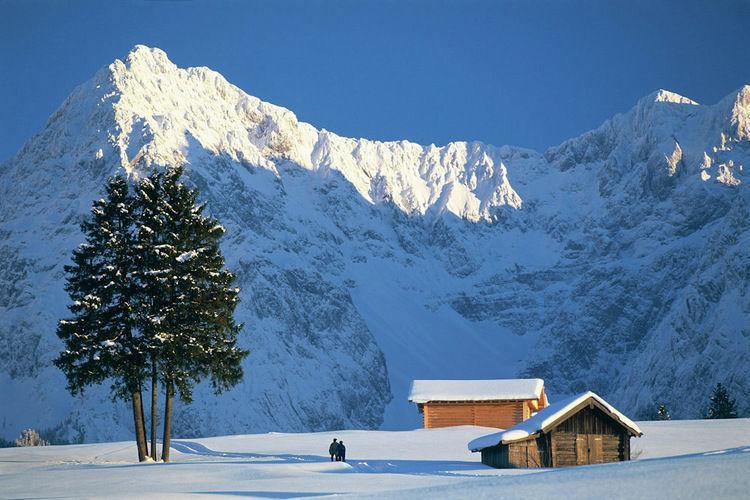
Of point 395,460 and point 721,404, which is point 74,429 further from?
point 395,460

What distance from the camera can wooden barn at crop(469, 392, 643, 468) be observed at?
41875 mm

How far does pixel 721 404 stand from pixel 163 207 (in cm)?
6184

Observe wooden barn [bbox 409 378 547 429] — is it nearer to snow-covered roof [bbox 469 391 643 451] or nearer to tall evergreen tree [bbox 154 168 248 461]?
snow-covered roof [bbox 469 391 643 451]

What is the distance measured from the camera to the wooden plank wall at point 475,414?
67938 millimetres

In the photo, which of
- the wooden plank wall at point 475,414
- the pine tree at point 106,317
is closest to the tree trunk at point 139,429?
the pine tree at point 106,317

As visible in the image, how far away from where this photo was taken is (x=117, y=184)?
43.5 m

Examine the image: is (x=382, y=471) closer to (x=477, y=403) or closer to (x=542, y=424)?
(x=542, y=424)

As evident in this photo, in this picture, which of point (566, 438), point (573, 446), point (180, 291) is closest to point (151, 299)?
point (180, 291)

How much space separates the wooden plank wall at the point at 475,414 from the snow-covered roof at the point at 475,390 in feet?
2.24

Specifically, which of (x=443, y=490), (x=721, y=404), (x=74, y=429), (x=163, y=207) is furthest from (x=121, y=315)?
(x=74, y=429)

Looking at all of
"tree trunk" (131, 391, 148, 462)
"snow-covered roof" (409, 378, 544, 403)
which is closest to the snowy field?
"tree trunk" (131, 391, 148, 462)

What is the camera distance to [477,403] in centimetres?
6825

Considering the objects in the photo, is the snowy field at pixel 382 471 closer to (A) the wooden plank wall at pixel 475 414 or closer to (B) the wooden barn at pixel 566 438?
(B) the wooden barn at pixel 566 438

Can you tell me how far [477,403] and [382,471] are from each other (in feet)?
99.1
